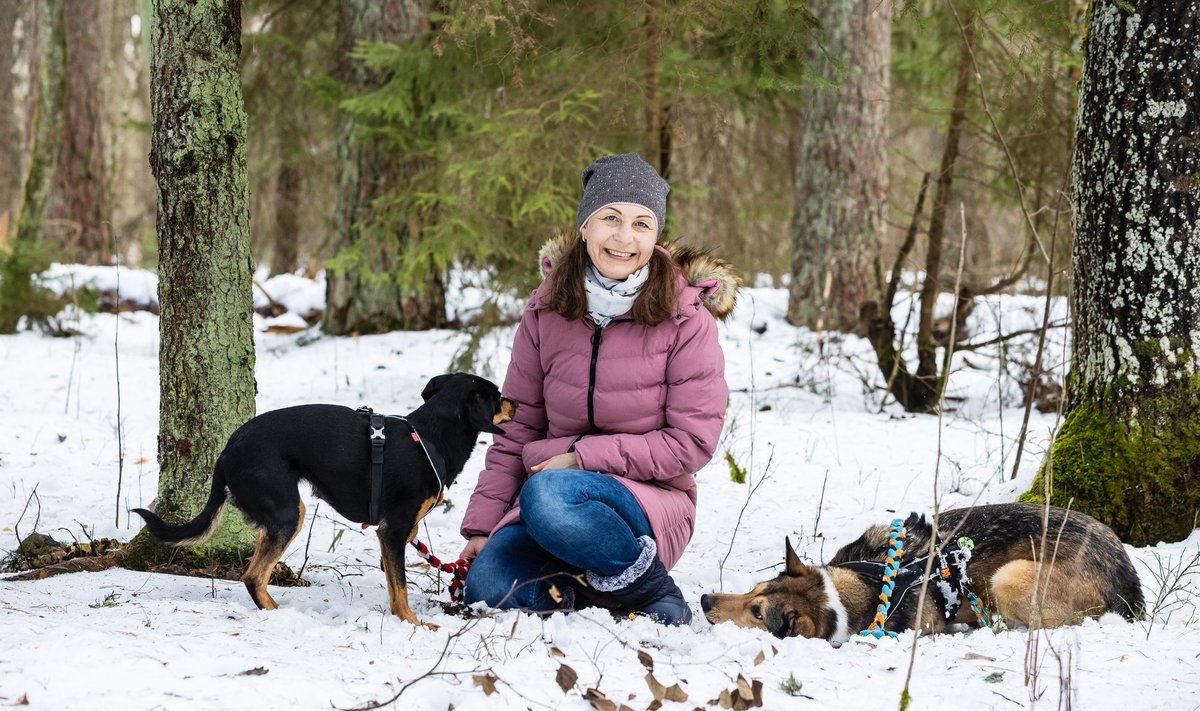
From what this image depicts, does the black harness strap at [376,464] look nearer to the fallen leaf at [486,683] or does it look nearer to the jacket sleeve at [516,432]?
the jacket sleeve at [516,432]

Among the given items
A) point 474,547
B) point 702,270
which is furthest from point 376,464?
point 702,270

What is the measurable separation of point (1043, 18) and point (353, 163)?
7662 mm

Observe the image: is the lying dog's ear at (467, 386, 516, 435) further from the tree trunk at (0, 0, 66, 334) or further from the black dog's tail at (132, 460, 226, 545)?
the tree trunk at (0, 0, 66, 334)

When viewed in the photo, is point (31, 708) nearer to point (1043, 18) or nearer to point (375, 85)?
point (1043, 18)

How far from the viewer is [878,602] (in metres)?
4.00

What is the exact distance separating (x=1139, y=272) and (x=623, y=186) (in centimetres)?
258

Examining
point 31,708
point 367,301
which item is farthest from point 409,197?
point 31,708

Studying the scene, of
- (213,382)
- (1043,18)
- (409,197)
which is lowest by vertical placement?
(213,382)

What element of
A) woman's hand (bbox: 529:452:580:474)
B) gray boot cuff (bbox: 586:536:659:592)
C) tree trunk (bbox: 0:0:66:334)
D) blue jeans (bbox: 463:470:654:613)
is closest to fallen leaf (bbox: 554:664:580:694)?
blue jeans (bbox: 463:470:654:613)

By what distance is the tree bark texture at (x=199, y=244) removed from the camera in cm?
403

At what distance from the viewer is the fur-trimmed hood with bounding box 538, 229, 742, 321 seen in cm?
412

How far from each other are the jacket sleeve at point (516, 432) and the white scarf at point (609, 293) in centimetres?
35

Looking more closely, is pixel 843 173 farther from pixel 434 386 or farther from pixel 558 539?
pixel 558 539

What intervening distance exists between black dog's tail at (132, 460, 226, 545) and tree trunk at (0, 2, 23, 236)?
2186cm
